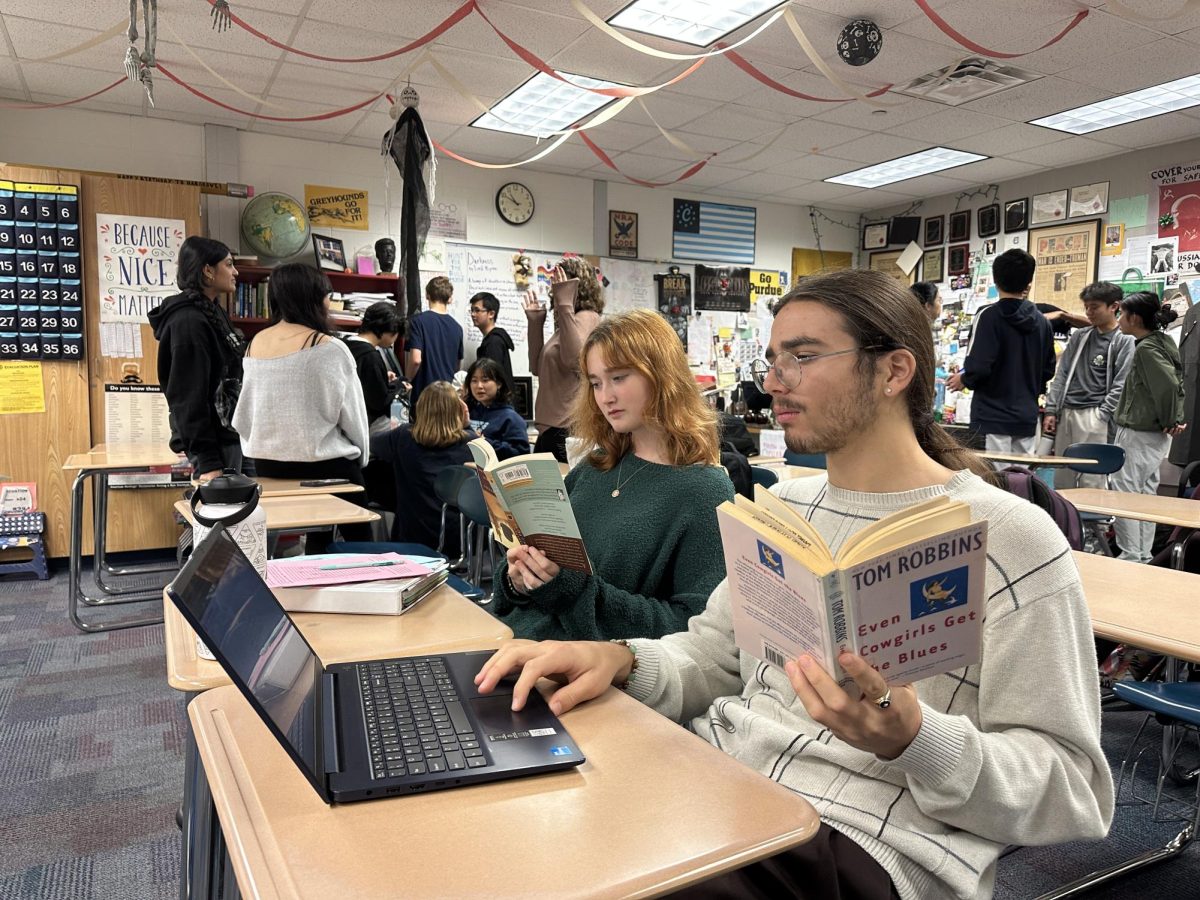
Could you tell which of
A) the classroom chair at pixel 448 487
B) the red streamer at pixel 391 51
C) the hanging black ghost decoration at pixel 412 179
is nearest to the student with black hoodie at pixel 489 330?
the hanging black ghost decoration at pixel 412 179

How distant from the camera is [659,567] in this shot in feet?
5.29

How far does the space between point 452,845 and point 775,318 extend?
85 cm

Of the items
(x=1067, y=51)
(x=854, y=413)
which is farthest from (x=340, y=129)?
(x=854, y=413)

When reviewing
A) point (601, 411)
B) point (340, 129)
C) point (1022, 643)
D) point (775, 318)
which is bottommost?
point (1022, 643)

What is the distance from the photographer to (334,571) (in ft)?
5.18

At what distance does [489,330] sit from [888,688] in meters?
5.45

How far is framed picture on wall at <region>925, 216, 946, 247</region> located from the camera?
7.74 meters

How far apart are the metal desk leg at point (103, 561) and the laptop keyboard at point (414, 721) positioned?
11.4 ft

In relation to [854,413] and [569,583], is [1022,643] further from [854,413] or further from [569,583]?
[569,583]

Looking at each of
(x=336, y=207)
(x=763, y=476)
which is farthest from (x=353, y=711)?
(x=336, y=207)

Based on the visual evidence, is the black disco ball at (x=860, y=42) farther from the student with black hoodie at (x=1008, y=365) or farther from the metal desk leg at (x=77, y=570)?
the metal desk leg at (x=77, y=570)

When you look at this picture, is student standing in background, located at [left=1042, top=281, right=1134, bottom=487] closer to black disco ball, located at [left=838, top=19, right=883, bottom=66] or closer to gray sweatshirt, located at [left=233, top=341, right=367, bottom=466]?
black disco ball, located at [left=838, top=19, right=883, bottom=66]

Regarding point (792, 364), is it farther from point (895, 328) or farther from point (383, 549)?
point (383, 549)

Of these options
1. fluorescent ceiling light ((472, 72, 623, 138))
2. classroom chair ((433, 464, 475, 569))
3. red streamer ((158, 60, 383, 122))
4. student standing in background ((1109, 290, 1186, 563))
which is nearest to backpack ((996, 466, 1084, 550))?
classroom chair ((433, 464, 475, 569))
